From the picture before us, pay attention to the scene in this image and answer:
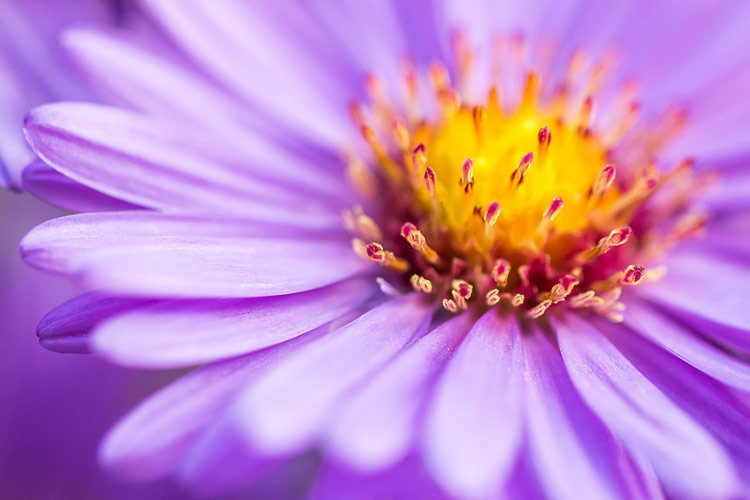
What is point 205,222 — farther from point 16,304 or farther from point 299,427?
point 16,304

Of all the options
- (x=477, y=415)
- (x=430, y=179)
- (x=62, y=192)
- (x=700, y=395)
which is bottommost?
(x=700, y=395)

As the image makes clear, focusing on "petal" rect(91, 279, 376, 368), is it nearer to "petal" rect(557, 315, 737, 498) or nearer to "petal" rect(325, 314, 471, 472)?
"petal" rect(325, 314, 471, 472)

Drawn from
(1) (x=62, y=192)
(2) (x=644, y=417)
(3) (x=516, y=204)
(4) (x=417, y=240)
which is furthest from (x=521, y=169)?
(1) (x=62, y=192)

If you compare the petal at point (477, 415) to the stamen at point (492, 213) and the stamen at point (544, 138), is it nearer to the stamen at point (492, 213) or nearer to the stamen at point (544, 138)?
the stamen at point (492, 213)

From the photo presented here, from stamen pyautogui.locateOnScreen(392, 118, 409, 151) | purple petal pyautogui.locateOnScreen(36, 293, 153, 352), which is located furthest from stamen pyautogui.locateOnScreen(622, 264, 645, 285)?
purple petal pyautogui.locateOnScreen(36, 293, 153, 352)

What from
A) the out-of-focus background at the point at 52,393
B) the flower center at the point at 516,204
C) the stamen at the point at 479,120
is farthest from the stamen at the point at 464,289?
the out-of-focus background at the point at 52,393

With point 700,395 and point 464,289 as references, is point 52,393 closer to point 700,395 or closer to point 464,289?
point 464,289

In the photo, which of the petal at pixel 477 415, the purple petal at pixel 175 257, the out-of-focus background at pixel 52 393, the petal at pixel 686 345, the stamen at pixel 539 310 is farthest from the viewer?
the out-of-focus background at pixel 52 393
